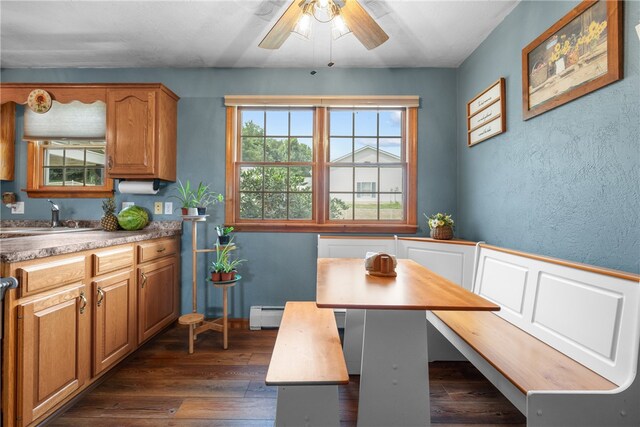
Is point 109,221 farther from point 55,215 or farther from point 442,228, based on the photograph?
point 442,228

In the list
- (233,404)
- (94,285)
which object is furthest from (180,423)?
(94,285)

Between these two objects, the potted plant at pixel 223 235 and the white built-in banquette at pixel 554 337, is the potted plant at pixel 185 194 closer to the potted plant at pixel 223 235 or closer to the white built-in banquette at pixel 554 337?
the potted plant at pixel 223 235

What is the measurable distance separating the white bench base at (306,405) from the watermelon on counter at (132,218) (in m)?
2.27

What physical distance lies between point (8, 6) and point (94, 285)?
2141mm

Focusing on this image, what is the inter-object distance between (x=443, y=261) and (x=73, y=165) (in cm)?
370

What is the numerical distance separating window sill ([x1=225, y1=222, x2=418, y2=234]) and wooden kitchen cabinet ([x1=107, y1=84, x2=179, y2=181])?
3.22 feet

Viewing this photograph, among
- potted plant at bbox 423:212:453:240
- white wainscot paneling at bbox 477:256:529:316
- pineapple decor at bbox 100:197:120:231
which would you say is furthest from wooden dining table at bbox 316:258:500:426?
pineapple decor at bbox 100:197:120:231

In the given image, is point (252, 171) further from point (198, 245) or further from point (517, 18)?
point (517, 18)

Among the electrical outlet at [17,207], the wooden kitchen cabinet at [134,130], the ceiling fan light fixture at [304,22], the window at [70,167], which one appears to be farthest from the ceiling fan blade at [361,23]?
the electrical outlet at [17,207]

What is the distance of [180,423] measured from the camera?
1613 mm

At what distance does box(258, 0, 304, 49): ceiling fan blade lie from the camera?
5.04 feet

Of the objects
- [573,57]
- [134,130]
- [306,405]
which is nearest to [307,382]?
[306,405]

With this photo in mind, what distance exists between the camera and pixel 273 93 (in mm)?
3014

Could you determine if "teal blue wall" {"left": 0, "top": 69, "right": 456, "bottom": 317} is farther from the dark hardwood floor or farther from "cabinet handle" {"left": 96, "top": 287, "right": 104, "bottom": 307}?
"cabinet handle" {"left": 96, "top": 287, "right": 104, "bottom": 307}
